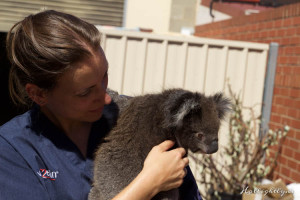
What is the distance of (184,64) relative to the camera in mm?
4691

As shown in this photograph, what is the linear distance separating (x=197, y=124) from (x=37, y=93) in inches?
27.6

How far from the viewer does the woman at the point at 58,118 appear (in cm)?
159

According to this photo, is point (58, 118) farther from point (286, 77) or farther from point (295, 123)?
point (286, 77)

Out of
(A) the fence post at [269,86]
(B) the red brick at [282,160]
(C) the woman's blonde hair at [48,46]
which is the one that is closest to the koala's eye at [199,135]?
(C) the woman's blonde hair at [48,46]

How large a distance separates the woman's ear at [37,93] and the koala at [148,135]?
0.32 meters

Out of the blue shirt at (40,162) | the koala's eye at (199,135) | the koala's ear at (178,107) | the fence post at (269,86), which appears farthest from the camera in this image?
the fence post at (269,86)

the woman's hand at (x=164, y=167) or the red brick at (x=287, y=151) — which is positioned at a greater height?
the woman's hand at (x=164, y=167)

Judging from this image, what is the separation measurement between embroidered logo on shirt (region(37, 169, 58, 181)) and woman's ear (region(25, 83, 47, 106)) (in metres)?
0.29

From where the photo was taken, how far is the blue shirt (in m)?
1.57

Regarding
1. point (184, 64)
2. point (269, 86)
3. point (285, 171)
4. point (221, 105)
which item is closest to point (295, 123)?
point (285, 171)

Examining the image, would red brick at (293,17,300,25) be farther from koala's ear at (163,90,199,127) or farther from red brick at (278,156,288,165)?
koala's ear at (163,90,199,127)

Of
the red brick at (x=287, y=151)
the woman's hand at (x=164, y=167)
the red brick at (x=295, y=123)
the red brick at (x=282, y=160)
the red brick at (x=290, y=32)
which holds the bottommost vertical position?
the red brick at (x=282, y=160)

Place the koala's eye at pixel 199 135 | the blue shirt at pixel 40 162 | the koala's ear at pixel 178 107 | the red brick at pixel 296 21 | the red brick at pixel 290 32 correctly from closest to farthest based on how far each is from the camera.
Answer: the blue shirt at pixel 40 162
the koala's ear at pixel 178 107
the koala's eye at pixel 199 135
the red brick at pixel 296 21
the red brick at pixel 290 32

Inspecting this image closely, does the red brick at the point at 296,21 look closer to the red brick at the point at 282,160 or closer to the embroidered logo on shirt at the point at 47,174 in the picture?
the red brick at the point at 282,160
